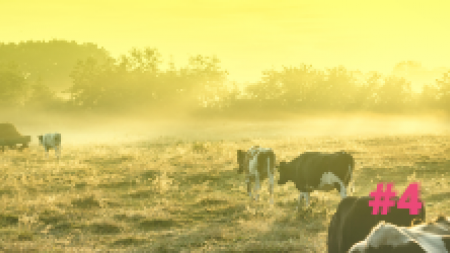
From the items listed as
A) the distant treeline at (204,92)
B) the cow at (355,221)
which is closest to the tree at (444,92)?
the distant treeline at (204,92)

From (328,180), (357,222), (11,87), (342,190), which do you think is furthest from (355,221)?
(11,87)

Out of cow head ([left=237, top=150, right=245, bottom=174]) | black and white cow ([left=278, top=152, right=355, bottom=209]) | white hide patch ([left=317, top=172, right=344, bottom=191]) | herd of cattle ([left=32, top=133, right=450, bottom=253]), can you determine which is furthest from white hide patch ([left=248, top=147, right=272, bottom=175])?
white hide patch ([left=317, top=172, right=344, bottom=191])

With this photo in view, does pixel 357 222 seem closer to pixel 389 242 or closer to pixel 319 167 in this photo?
pixel 389 242

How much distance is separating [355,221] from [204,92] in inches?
2471

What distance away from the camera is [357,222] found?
5.62 metres

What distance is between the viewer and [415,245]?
9.95 ft

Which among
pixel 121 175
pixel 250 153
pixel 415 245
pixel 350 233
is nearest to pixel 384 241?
pixel 415 245

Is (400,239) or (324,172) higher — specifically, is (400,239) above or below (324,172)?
above

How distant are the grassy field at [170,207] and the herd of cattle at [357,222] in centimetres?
90

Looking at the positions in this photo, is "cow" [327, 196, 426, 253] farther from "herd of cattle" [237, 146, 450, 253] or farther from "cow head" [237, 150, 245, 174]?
"cow head" [237, 150, 245, 174]

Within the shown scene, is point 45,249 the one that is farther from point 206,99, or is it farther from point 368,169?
point 206,99

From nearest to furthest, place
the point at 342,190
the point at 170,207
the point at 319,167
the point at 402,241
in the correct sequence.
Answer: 1. the point at 402,241
2. the point at 342,190
3. the point at 319,167
4. the point at 170,207

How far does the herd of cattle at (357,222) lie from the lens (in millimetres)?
3121

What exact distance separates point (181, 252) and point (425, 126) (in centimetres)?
4732
